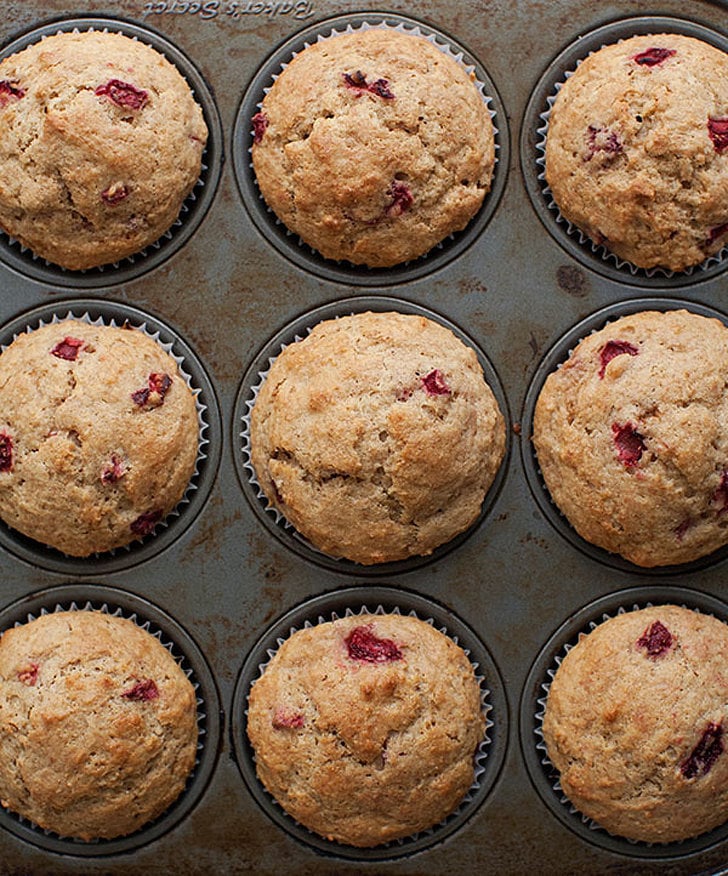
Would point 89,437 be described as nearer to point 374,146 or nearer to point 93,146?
point 93,146

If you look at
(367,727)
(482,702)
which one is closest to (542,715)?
(482,702)

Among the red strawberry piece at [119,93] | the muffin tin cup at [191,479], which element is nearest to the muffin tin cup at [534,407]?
the muffin tin cup at [191,479]

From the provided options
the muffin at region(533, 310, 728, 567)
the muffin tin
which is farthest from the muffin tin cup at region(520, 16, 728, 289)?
the muffin at region(533, 310, 728, 567)

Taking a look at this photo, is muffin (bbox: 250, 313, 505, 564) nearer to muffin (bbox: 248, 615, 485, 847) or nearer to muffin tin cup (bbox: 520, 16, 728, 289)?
muffin (bbox: 248, 615, 485, 847)

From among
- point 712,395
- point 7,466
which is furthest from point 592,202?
point 7,466

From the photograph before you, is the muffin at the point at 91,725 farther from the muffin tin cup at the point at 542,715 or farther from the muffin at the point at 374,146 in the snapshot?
the muffin at the point at 374,146
